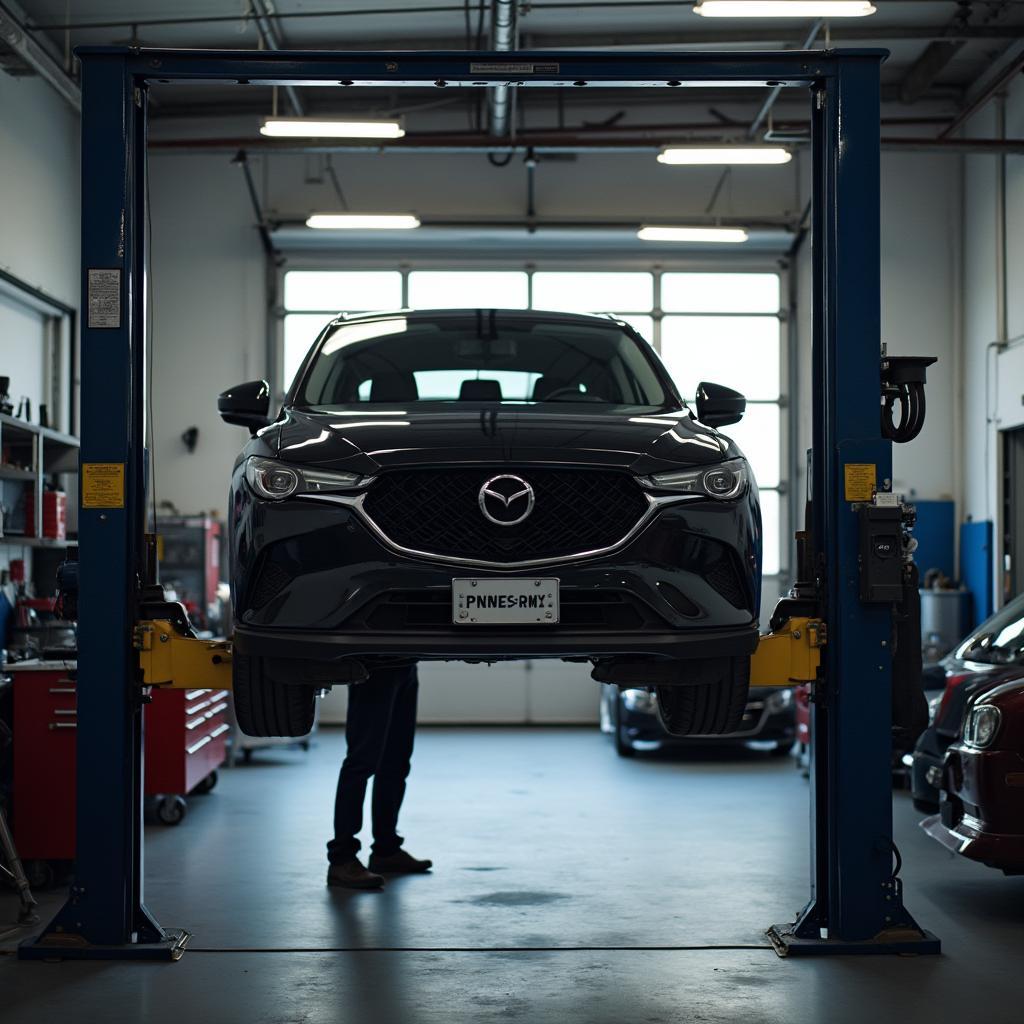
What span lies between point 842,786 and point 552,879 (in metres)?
1.74

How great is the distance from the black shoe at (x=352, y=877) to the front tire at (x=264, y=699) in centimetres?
182

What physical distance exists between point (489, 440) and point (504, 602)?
1.56ft

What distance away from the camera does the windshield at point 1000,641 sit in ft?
19.1

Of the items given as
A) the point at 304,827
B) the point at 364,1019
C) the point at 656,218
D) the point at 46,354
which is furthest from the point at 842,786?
the point at 656,218

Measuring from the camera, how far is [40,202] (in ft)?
37.1

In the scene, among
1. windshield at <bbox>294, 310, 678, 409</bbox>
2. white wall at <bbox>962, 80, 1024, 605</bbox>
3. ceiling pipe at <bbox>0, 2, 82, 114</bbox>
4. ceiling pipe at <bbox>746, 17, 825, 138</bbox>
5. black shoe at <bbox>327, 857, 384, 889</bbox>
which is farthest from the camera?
white wall at <bbox>962, 80, 1024, 605</bbox>

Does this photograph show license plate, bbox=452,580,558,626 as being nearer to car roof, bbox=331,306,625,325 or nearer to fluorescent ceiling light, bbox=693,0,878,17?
car roof, bbox=331,306,625,325

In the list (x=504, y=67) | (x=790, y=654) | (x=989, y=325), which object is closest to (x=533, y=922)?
(x=790, y=654)

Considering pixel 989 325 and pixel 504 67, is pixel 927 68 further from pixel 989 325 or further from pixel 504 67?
pixel 504 67

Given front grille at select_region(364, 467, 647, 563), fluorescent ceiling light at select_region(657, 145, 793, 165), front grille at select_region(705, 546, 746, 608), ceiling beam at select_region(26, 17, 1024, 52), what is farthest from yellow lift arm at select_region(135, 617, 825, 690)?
ceiling beam at select_region(26, 17, 1024, 52)

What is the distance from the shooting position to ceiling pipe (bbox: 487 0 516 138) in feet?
32.7

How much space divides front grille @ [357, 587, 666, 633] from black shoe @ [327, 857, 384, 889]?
2268 millimetres

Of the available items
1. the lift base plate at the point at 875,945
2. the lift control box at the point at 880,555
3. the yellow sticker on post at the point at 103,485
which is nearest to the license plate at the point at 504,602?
the lift control box at the point at 880,555

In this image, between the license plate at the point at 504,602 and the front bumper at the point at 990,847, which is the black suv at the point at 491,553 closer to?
the license plate at the point at 504,602
